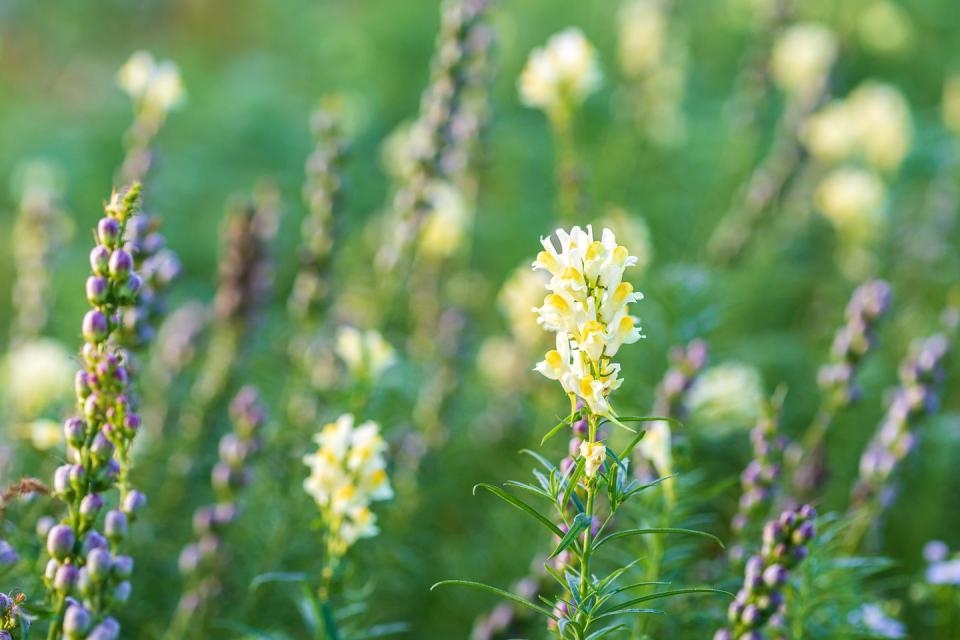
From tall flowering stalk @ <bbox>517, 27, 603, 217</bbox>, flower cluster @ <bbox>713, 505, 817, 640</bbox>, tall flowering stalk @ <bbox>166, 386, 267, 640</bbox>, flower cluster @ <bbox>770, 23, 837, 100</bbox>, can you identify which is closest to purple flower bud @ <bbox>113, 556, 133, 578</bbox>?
tall flowering stalk @ <bbox>166, 386, 267, 640</bbox>

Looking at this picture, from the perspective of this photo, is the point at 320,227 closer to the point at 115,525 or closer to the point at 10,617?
the point at 115,525

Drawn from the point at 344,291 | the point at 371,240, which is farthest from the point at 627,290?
the point at 371,240

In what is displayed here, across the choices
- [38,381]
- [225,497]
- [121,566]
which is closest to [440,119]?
[225,497]

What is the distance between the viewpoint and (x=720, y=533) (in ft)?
8.29

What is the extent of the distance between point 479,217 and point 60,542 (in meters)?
3.28

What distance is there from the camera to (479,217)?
430 cm

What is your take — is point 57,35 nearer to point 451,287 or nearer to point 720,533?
point 451,287

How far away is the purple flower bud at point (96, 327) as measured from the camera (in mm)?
1114

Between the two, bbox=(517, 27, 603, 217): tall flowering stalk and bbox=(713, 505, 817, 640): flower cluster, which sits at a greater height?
bbox=(517, 27, 603, 217): tall flowering stalk

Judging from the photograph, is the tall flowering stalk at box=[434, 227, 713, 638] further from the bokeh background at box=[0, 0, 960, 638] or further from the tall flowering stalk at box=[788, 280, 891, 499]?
the tall flowering stalk at box=[788, 280, 891, 499]

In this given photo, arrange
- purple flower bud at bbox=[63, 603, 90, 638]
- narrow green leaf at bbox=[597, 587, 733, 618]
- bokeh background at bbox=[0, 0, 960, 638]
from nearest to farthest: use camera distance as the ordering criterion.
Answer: narrow green leaf at bbox=[597, 587, 733, 618] → purple flower bud at bbox=[63, 603, 90, 638] → bokeh background at bbox=[0, 0, 960, 638]

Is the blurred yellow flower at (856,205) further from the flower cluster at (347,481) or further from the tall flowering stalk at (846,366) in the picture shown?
the flower cluster at (347,481)

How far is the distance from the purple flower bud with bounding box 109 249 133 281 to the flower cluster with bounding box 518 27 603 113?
4.97 feet

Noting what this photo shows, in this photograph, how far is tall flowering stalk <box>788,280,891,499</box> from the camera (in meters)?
1.91
